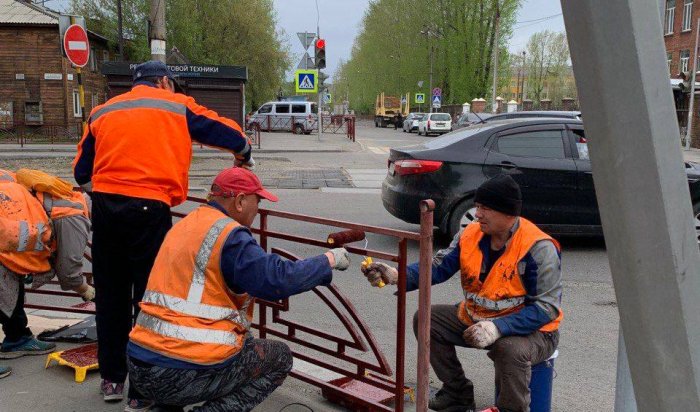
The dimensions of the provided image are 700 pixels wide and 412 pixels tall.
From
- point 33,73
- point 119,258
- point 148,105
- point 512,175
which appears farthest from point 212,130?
point 33,73

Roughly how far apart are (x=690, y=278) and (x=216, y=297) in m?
1.94

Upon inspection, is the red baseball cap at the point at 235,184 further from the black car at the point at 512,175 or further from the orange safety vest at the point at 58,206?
the black car at the point at 512,175

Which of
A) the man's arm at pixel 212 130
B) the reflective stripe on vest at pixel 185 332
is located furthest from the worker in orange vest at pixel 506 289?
the man's arm at pixel 212 130

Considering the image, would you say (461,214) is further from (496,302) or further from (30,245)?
(30,245)

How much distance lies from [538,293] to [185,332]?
5.72 feet

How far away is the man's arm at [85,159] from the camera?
3.69 meters

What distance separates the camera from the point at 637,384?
143 centimetres

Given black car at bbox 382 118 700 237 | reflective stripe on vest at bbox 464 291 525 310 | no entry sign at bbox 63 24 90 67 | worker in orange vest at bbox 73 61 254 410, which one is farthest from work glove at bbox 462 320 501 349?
no entry sign at bbox 63 24 90 67

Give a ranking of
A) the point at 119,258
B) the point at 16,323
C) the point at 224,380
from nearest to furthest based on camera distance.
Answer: the point at 224,380 → the point at 119,258 → the point at 16,323

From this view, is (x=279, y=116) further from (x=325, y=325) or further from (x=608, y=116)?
(x=608, y=116)

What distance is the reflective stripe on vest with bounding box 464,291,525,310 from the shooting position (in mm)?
3373

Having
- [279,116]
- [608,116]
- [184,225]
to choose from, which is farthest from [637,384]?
[279,116]

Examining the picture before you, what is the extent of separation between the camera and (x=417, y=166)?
298 inches

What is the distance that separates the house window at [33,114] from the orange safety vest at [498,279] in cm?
3275
